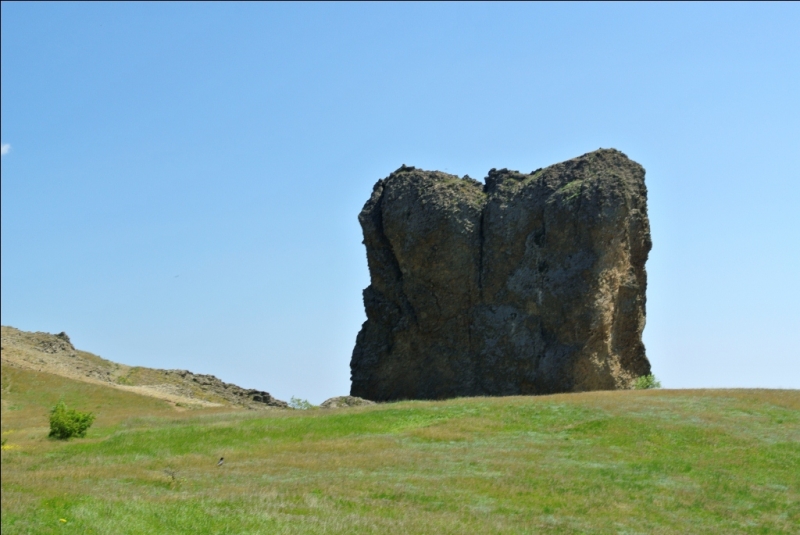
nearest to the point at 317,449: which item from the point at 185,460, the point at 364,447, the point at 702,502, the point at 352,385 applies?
the point at 364,447

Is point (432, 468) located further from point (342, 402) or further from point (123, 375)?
point (123, 375)

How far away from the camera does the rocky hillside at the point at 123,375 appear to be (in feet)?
173

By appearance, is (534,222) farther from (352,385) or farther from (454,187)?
(352,385)

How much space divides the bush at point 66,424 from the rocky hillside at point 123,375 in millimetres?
15820

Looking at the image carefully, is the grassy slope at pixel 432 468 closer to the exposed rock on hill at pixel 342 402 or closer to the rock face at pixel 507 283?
the exposed rock on hill at pixel 342 402

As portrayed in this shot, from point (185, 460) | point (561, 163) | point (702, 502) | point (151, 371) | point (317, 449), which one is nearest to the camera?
point (702, 502)

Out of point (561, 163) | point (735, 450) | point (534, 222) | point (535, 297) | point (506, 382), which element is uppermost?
point (561, 163)

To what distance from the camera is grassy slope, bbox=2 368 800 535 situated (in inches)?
748

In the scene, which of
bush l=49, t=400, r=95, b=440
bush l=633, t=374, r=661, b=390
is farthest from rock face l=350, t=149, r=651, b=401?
bush l=49, t=400, r=95, b=440

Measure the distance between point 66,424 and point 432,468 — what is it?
50.7ft

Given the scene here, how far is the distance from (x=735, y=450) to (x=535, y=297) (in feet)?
62.1

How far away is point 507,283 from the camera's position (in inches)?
1935

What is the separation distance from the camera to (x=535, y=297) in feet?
157

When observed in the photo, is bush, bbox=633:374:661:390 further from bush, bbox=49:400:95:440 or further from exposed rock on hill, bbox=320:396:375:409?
bush, bbox=49:400:95:440
